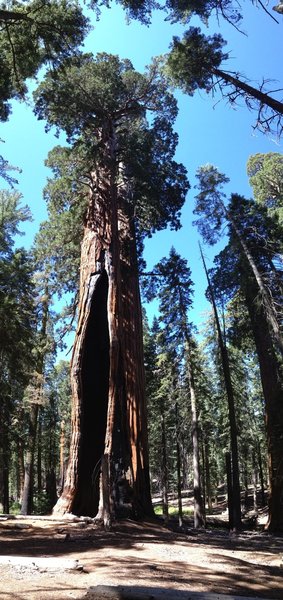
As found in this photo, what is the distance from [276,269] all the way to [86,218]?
298 inches

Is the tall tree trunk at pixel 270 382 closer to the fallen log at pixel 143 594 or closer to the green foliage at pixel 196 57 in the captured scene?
the green foliage at pixel 196 57

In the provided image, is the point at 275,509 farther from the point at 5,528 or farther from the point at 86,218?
the point at 86,218

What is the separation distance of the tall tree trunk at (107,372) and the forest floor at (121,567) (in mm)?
1597

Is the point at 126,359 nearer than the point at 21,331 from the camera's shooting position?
Yes

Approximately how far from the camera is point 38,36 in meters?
9.82

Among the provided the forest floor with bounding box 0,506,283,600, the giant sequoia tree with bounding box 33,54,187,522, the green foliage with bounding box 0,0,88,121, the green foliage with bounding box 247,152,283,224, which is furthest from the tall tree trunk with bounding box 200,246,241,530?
the green foliage with bounding box 0,0,88,121

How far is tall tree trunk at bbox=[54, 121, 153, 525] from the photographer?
35.4ft

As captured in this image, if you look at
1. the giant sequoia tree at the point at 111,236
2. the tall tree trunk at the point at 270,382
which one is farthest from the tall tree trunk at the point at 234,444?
the giant sequoia tree at the point at 111,236

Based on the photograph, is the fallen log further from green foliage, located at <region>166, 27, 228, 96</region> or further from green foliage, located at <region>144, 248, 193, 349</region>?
green foliage, located at <region>144, 248, 193, 349</region>

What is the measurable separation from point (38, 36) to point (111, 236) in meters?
5.32

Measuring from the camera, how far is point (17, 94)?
12.0 m

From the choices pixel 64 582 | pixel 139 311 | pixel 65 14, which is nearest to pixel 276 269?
pixel 139 311

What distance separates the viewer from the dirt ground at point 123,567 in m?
4.65

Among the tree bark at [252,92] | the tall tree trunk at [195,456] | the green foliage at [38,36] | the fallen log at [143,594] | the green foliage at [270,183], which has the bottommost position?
the fallen log at [143,594]
